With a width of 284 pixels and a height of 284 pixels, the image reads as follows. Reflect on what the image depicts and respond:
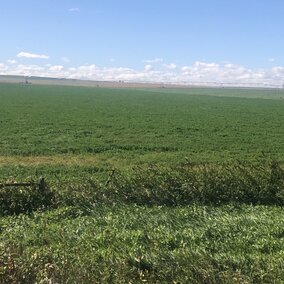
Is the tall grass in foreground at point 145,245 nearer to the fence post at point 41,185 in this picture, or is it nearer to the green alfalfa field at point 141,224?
the green alfalfa field at point 141,224

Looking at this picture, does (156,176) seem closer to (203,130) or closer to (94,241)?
(94,241)

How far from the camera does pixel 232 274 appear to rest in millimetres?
6594

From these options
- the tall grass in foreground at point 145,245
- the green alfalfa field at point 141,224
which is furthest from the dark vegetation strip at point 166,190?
the tall grass in foreground at point 145,245

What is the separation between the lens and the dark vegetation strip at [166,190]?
11.0 metres

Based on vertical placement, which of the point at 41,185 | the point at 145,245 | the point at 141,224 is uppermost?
the point at 41,185

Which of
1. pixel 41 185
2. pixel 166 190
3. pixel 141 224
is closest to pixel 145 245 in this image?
pixel 141 224

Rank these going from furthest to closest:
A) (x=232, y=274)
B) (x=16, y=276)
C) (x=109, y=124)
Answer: (x=109, y=124)
(x=232, y=274)
(x=16, y=276)

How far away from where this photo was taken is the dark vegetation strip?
1103 cm

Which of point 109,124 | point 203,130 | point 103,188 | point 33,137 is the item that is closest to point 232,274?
point 103,188

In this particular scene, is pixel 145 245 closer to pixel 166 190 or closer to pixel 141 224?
pixel 141 224

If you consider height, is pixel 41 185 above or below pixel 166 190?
above

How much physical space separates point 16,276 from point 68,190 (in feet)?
17.7

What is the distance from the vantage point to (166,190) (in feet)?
38.7

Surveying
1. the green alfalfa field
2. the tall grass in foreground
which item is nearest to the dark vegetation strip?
the green alfalfa field
